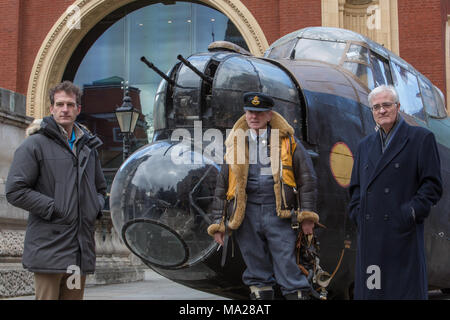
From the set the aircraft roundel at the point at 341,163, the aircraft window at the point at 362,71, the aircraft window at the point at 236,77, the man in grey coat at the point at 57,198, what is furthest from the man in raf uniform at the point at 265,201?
the aircraft window at the point at 362,71

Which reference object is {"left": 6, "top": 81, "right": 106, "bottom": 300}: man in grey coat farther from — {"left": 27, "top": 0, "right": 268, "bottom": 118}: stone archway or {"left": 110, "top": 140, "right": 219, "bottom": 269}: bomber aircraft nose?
{"left": 27, "top": 0, "right": 268, "bottom": 118}: stone archway

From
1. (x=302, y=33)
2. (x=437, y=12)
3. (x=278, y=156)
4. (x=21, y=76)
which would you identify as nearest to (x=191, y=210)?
(x=278, y=156)

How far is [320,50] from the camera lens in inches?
220

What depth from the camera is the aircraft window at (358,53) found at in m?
5.46

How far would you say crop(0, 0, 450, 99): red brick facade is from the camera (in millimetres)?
15297

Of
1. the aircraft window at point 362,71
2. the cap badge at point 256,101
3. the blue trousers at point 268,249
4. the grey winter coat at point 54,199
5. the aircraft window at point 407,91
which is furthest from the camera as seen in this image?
the aircraft window at point 407,91

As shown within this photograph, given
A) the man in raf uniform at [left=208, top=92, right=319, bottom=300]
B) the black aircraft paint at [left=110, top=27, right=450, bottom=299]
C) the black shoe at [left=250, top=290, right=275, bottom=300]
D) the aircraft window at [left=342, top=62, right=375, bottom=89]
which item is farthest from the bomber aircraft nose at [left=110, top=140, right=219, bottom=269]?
the aircraft window at [left=342, top=62, right=375, bottom=89]

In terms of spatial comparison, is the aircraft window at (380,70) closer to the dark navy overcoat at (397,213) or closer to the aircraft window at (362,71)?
the aircraft window at (362,71)

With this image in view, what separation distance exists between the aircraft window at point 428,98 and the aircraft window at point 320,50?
3.93 feet

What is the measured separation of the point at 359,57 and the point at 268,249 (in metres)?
2.42

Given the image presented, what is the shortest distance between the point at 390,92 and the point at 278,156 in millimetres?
793

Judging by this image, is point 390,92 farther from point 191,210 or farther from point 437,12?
point 437,12

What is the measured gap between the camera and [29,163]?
10.5 feet

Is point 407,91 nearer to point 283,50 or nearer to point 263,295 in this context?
point 283,50
